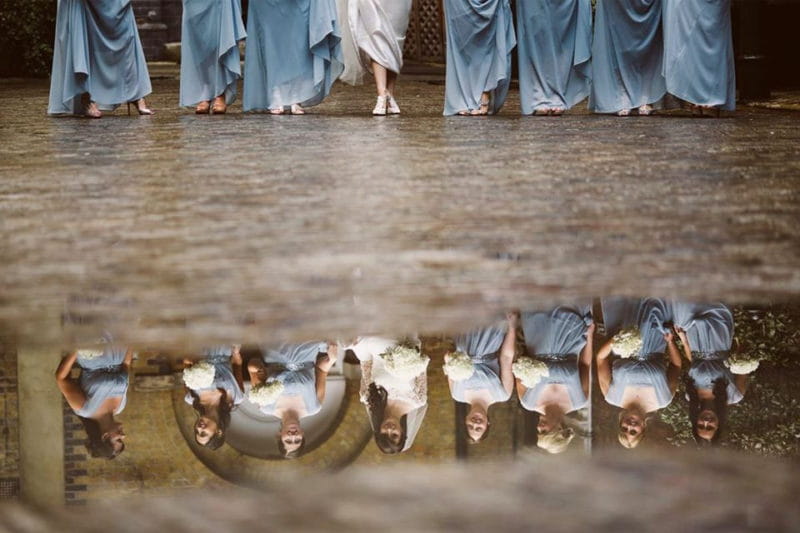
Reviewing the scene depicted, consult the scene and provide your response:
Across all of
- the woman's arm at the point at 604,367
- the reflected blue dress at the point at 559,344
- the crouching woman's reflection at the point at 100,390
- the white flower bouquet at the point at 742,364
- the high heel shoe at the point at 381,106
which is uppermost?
the high heel shoe at the point at 381,106

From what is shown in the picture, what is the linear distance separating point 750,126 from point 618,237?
579 cm

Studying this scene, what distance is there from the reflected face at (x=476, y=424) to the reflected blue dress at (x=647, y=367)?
263 mm

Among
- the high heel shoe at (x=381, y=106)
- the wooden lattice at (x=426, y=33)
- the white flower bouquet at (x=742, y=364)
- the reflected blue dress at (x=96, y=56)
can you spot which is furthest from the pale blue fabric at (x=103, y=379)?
the wooden lattice at (x=426, y=33)

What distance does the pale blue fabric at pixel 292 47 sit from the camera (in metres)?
11.8

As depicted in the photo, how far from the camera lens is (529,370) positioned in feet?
9.46

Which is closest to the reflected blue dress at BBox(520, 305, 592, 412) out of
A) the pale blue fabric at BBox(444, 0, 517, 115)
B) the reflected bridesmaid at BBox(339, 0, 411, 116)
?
the reflected bridesmaid at BBox(339, 0, 411, 116)

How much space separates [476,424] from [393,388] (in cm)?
41

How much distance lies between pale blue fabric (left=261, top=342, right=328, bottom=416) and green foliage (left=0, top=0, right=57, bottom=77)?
18.4 m

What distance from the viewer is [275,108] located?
39.8ft

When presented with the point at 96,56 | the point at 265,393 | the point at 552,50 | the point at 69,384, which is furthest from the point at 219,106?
the point at 265,393

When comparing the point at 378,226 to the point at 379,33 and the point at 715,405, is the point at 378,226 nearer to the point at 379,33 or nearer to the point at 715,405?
the point at 715,405

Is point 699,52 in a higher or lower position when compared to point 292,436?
higher

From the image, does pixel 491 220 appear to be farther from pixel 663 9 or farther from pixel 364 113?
pixel 364 113

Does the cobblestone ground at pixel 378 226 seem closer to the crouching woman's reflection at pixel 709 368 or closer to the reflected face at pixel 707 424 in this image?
the crouching woman's reflection at pixel 709 368
